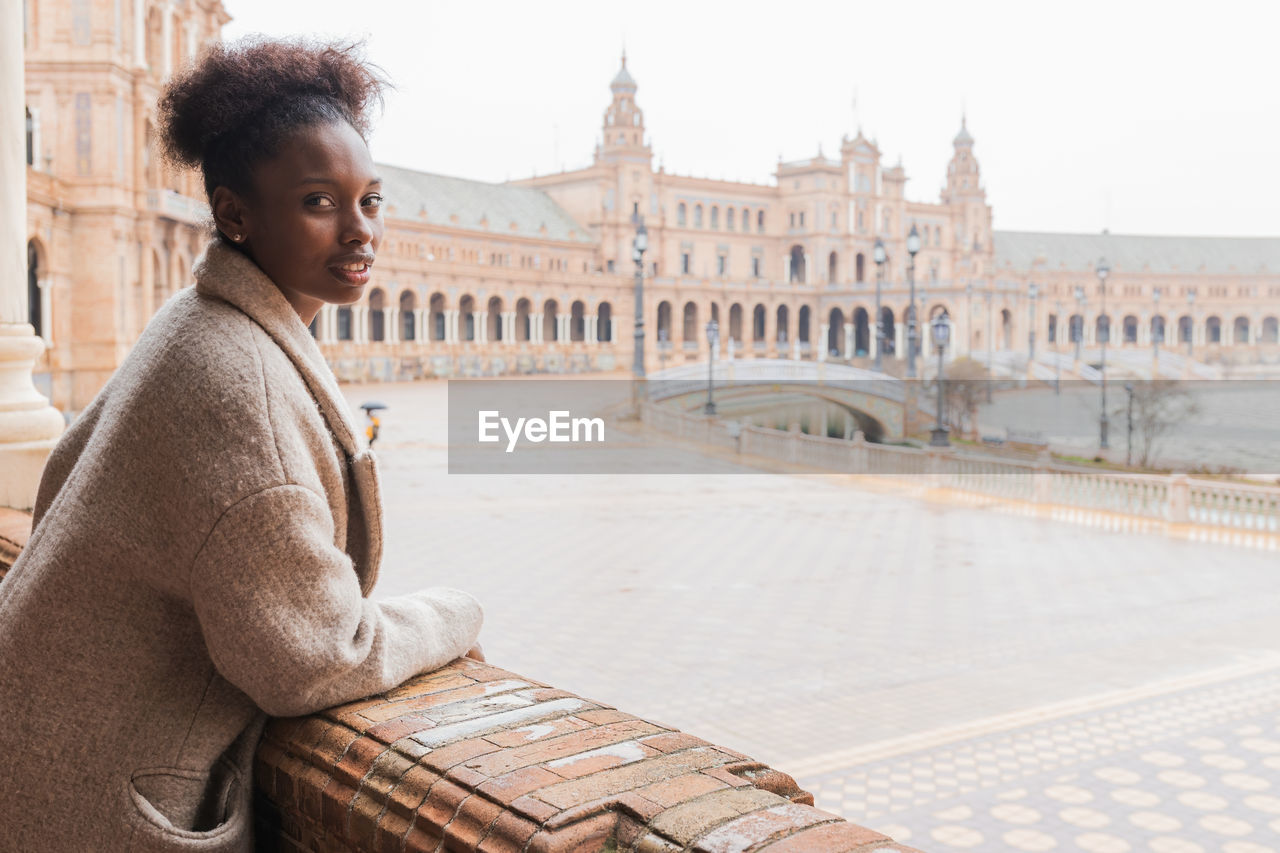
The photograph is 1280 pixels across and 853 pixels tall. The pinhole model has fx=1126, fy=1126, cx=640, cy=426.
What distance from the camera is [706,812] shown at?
170cm

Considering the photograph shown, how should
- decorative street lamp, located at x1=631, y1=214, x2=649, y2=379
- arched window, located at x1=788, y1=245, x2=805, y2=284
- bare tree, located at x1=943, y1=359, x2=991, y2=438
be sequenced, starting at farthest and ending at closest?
arched window, located at x1=788, y1=245, x2=805, y2=284 → bare tree, located at x1=943, y1=359, x2=991, y2=438 → decorative street lamp, located at x1=631, y1=214, x2=649, y2=379

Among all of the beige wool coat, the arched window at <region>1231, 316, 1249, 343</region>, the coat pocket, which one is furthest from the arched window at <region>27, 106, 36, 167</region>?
the arched window at <region>1231, 316, 1249, 343</region>

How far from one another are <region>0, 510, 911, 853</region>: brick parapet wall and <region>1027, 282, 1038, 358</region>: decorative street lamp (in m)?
65.9

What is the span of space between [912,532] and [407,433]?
601 inches

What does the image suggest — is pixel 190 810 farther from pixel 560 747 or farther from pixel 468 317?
pixel 468 317

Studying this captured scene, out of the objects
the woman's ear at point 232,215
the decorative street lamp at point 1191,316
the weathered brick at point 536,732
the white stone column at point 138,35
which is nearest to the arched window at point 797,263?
the decorative street lamp at point 1191,316

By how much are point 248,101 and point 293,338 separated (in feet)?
1.49

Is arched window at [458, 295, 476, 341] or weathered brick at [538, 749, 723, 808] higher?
arched window at [458, 295, 476, 341]

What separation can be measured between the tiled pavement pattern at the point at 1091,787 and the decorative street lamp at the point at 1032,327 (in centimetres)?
5993

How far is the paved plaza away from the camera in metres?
6.28

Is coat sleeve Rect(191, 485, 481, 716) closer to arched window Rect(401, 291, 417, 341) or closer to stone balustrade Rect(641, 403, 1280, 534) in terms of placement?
stone balustrade Rect(641, 403, 1280, 534)

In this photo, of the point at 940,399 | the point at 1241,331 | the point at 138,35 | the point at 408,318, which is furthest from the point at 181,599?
the point at 1241,331

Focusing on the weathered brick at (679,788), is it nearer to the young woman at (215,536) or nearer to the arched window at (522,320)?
the young woman at (215,536)

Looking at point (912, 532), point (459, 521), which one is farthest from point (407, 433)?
point (912, 532)
